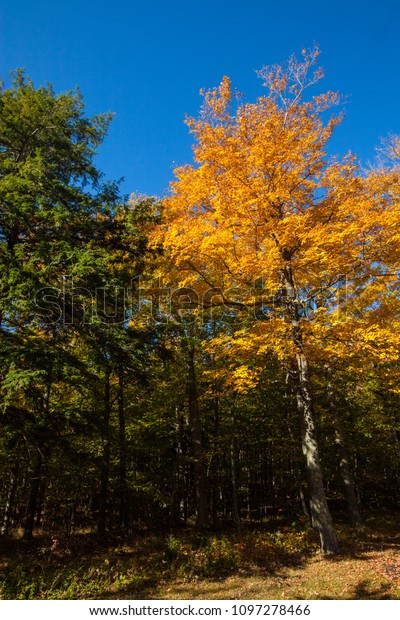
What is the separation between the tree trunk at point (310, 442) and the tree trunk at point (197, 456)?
4285 millimetres

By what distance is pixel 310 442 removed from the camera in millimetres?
10242

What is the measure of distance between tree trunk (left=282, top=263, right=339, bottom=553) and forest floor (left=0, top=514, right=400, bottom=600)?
612mm

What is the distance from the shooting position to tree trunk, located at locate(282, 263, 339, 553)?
955 centimetres

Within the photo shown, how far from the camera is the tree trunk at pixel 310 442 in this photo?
31.3 feet

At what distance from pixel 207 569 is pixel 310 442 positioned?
430 centimetres

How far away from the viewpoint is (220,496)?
21469mm

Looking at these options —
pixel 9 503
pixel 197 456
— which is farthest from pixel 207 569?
pixel 9 503

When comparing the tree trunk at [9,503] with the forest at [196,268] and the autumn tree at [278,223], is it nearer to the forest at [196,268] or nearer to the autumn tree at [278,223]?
the forest at [196,268]

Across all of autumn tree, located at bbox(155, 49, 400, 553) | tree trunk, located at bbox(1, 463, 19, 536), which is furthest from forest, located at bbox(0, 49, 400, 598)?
tree trunk, located at bbox(1, 463, 19, 536)

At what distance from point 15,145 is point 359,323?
10472 mm

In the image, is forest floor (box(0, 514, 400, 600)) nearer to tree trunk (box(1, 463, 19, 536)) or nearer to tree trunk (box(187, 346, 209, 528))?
tree trunk (box(187, 346, 209, 528))

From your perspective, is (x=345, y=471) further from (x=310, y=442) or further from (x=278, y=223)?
(x=278, y=223)

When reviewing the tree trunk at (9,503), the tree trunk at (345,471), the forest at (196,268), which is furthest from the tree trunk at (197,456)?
the tree trunk at (9,503)

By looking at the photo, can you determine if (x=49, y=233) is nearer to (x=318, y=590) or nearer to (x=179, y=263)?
(x=179, y=263)
